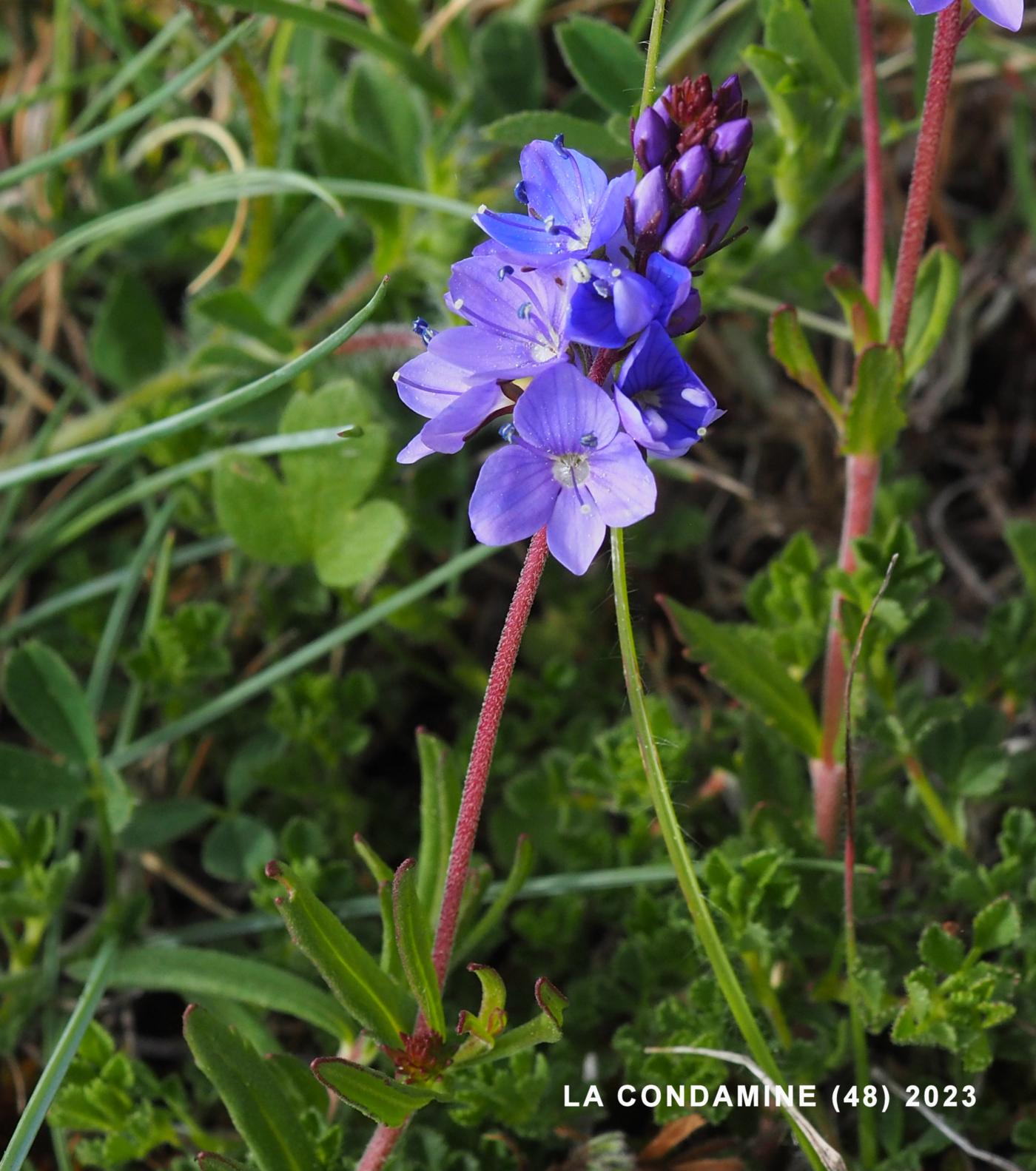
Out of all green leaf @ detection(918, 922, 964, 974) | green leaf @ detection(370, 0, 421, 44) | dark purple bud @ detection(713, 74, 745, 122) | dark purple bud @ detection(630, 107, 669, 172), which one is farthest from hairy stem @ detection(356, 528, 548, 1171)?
green leaf @ detection(370, 0, 421, 44)

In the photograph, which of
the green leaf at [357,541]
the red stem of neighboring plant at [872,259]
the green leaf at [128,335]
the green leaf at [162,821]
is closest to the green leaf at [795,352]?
the red stem of neighboring plant at [872,259]

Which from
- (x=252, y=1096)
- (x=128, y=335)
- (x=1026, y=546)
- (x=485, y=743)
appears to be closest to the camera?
(x=485, y=743)

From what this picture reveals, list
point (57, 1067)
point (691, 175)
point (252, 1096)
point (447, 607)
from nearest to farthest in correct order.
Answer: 1. point (691, 175)
2. point (252, 1096)
3. point (57, 1067)
4. point (447, 607)

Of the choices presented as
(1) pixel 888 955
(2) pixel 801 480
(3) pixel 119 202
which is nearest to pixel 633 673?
(1) pixel 888 955

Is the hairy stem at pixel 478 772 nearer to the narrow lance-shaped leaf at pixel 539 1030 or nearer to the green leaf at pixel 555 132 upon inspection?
the narrow lance-shaped leaf at pixel 539 1030

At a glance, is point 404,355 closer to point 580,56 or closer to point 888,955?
point 580,56

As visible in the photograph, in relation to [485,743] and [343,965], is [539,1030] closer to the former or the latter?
[343,965]

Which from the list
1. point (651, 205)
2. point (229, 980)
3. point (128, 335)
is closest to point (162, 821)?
point (229, 980)
